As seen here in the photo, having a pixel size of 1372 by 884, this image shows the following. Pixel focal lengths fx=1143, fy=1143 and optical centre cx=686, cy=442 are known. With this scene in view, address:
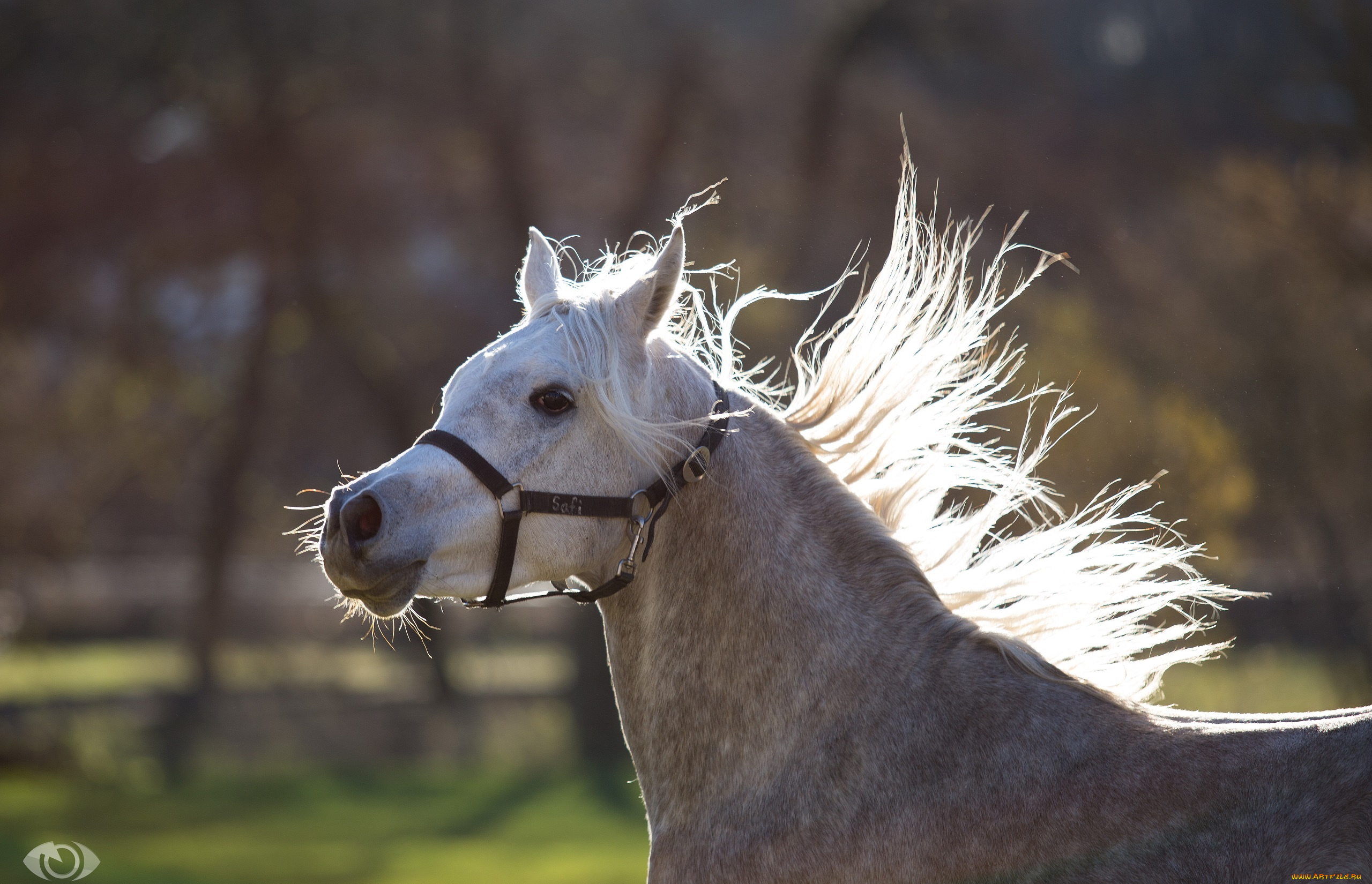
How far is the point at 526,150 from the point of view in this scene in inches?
523

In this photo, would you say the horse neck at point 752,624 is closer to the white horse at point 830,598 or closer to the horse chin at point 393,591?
the white horse at point 830,598

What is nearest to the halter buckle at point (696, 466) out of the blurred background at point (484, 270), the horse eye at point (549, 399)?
the horse eye at point (549, 399)

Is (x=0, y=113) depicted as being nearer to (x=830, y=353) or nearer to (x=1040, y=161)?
(x=1040, y=161)

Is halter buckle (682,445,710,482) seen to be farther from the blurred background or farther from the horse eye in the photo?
the blurred background

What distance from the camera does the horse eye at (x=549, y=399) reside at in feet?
8.93

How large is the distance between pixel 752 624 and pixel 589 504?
48 cm

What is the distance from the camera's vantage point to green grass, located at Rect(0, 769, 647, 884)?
8391mm

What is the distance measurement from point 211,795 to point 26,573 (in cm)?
520

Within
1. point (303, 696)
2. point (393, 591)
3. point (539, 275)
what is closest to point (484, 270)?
point (303, 696)

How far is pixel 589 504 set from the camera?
9.00 ft

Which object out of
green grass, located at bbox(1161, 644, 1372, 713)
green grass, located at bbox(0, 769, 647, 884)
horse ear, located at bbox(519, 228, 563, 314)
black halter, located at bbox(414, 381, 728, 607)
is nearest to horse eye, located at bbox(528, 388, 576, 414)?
black halter, located at bbox(414, 381, 728, 607)

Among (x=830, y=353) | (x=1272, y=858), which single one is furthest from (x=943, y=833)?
(x=830, y=353)

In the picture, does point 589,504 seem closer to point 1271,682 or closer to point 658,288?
point 658,288

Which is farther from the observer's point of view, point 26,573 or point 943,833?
point 26,573
